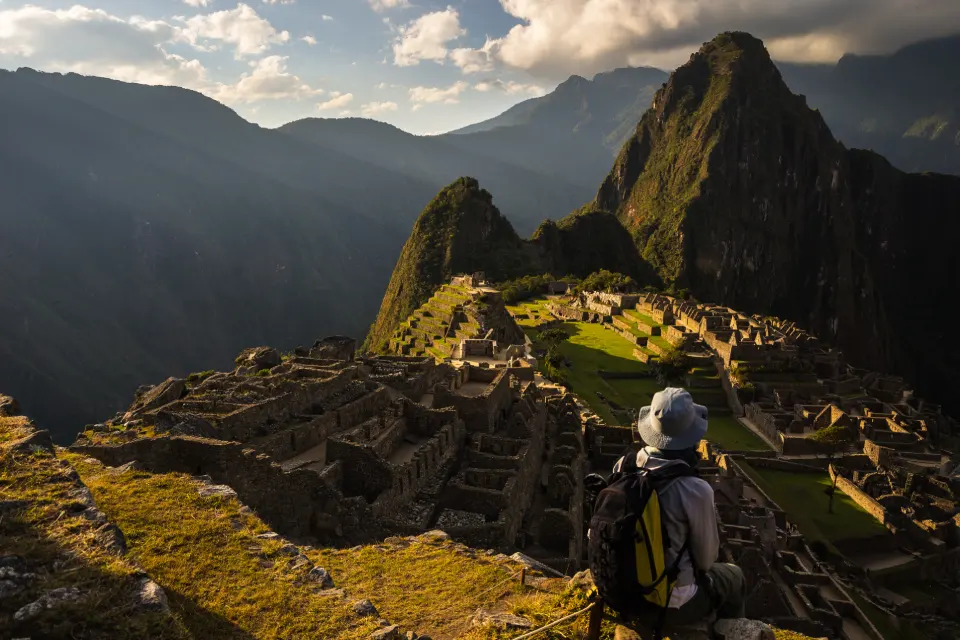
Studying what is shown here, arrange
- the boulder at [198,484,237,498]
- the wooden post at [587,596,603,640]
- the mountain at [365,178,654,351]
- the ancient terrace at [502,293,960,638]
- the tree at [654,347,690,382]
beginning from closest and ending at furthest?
the wooden post at [587,596,603,640] → the boulder at [198,484,237,498] → the ancient terrace at [502,293,960,638] → the tree at [654,347,690,382] → the mountain at [365,178,654,351]

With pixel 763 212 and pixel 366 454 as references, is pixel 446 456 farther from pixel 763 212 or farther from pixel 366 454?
pixel 763 212

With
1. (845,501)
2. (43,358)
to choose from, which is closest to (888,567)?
(845,501)

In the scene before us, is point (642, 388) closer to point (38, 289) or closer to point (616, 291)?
point (616, 291)

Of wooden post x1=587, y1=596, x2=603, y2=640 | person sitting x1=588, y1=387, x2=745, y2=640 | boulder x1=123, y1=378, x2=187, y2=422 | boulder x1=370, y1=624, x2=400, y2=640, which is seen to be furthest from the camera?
boulder x1=123, y1=378, x2=187, y2=422

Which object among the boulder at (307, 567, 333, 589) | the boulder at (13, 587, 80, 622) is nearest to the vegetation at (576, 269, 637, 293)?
the boulder at (307, 567, 333, 589)

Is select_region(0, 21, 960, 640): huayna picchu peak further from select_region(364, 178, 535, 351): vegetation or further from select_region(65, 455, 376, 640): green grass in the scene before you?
select_region(364, 178, 535, 351): vegetation

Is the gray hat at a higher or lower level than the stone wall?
higher

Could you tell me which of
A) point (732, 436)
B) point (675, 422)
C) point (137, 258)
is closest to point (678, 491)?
point (675, 422)
